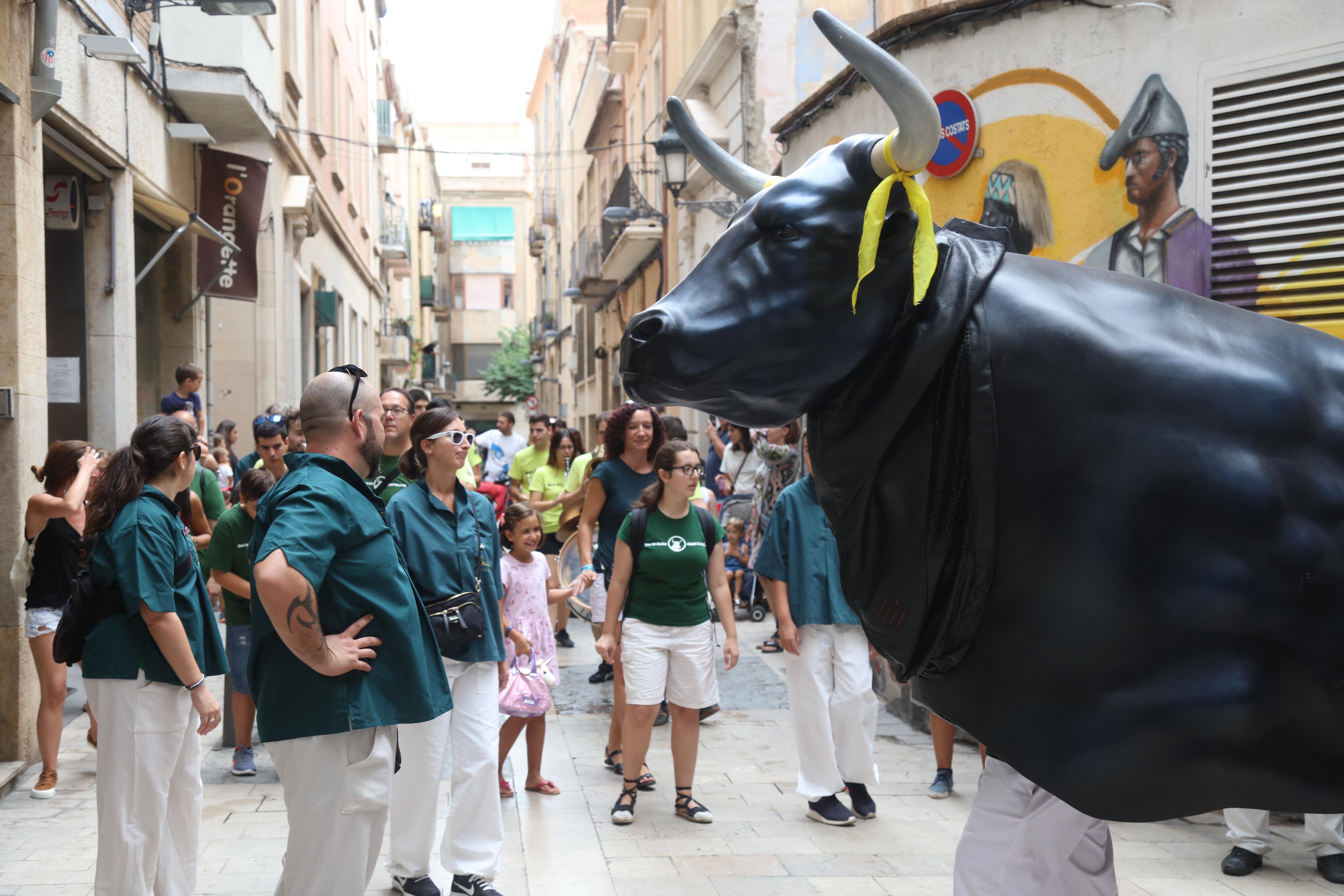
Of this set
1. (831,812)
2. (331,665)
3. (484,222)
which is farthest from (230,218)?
(484,222)

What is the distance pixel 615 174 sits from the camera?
2678 cm

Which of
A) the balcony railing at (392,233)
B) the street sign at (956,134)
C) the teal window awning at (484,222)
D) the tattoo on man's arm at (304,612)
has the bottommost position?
the tattoo on man's arm at (304,612)

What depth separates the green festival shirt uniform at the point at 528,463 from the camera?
12016mm

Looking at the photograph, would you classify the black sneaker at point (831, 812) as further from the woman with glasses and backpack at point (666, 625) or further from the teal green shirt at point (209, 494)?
the teal green shirt at point (209, 494)

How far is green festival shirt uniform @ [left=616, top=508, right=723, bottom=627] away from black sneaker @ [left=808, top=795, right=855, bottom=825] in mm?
1123

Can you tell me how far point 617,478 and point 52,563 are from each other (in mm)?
3457

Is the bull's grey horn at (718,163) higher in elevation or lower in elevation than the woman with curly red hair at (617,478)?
higher

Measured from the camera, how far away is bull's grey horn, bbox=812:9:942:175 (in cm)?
183

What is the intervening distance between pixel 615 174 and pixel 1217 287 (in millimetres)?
21449

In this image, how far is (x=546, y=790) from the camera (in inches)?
253

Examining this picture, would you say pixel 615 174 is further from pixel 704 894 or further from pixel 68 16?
pixel 704 894

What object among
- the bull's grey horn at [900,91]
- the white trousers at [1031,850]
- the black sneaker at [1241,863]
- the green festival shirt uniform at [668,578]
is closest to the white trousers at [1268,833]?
the black sneaker at [1241,863]

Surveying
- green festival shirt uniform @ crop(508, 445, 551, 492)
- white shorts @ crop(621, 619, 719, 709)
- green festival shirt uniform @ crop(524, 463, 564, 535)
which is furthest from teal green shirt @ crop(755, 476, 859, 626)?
green festival shirt uniform @ crop(508, 445, 551, 492)

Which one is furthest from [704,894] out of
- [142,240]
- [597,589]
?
[142,240]
